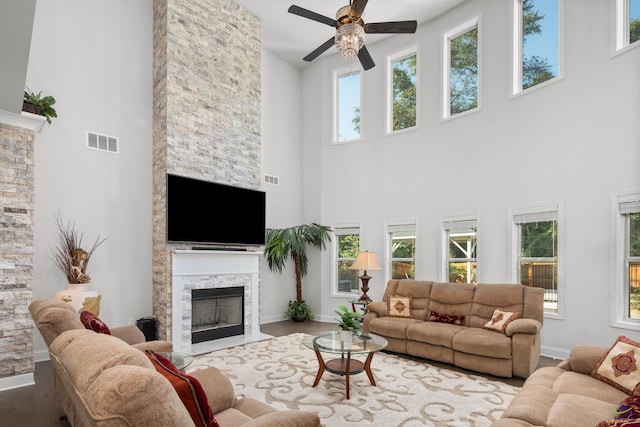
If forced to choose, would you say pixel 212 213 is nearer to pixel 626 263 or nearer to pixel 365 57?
pixel 365 57

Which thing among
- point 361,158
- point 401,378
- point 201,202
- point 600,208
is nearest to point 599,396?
point 401,378

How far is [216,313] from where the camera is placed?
619 centimetres

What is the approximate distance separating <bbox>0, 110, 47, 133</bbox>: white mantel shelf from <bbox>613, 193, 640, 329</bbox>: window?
21.8 ft

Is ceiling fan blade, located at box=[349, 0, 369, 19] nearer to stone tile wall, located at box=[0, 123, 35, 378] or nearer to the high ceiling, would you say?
the high ceiling

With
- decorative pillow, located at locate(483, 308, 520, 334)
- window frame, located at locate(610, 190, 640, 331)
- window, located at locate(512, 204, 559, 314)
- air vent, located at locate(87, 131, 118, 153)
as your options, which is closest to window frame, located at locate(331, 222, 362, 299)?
window, located at locate(512, 204, 559, 314)

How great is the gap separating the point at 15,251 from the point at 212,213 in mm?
2483

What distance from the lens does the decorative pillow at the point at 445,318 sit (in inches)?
199

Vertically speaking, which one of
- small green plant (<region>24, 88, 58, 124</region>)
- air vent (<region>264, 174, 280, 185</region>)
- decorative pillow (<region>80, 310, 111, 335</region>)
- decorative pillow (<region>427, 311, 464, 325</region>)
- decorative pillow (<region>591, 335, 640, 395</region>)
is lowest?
decorative pillow (<region>427, 311, 464, 325</region>)

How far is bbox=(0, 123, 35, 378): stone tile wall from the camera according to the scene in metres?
3.94

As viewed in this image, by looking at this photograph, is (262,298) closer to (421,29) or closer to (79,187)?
(79,187)

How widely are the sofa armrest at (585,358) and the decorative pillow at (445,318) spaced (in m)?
2.00

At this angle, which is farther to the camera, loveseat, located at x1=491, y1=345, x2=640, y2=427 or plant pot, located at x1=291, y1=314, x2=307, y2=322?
plant pot, located at x1=291, y1=314, x2=307, y2=322

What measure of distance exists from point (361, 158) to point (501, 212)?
9.45ft

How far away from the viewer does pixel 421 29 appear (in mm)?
7062
